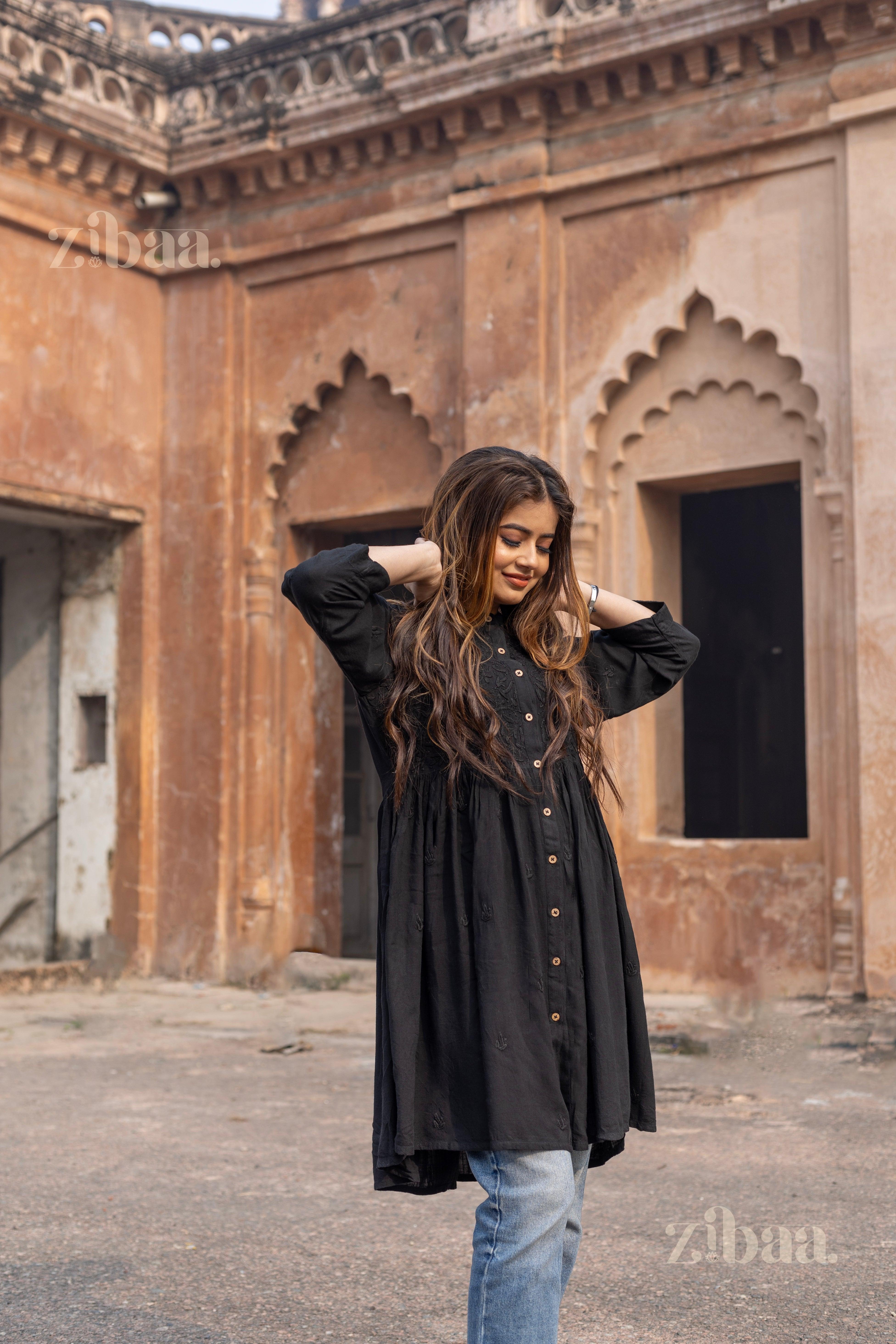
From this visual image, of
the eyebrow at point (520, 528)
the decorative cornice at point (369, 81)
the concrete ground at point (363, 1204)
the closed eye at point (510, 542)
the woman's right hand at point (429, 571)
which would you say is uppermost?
the decorative cornice at point (369, 81)

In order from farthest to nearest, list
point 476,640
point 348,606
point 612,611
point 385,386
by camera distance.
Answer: point 385,386 < point 612,611 < point 476,640 < point 348,606

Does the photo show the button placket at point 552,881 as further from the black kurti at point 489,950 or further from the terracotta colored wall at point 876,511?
the terracotta colored wall at point 876,511

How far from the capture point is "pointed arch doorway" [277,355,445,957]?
9078mm

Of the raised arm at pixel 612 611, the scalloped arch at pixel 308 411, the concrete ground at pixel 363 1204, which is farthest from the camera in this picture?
the scalloped arch at pixel 308 411

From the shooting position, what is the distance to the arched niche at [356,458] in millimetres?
9008

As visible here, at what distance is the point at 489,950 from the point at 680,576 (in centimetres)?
661

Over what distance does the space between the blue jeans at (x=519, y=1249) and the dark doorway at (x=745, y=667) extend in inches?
343

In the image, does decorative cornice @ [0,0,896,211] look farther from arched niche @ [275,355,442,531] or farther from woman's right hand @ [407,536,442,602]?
woman's right hand @ [407,536,442,602]

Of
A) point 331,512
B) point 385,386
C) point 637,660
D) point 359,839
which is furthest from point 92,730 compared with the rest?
point 637,660

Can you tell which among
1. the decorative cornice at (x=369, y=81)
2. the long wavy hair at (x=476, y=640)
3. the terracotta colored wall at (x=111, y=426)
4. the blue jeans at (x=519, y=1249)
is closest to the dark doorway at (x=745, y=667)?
the decorative cornice at (x=369, y=81)

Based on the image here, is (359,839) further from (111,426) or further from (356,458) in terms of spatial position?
(111,426)

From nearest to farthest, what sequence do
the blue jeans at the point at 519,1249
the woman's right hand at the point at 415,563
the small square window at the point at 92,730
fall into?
1. the blue jeans at the point at 519,1249
2. the woman's right hand at the point at 415,563
3. the small square window at the point at 92,730

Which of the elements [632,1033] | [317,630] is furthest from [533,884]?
[317,630]

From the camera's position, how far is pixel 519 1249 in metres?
2.05
